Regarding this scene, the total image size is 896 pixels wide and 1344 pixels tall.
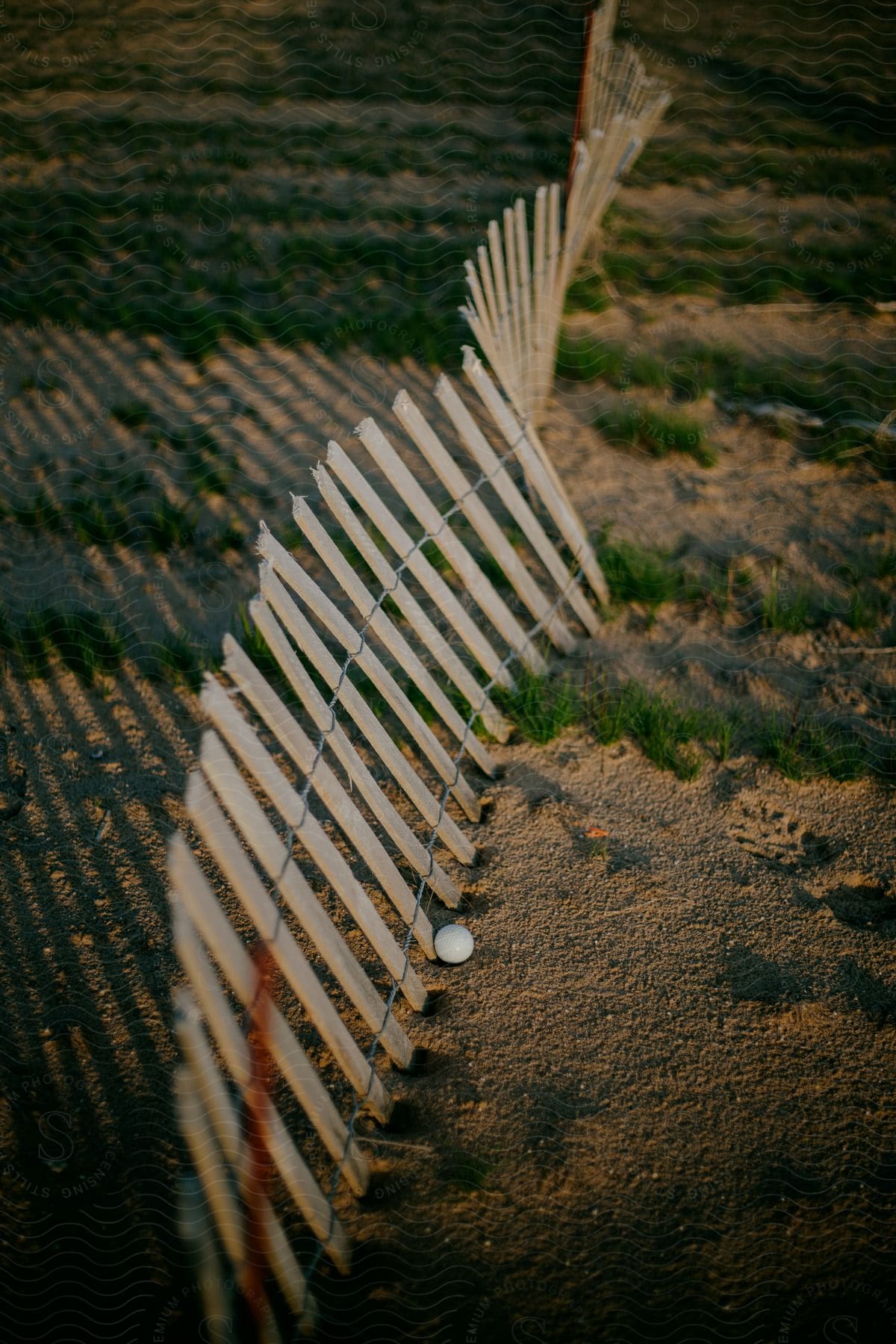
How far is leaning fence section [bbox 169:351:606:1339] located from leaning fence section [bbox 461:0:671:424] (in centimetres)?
41

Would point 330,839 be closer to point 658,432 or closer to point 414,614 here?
point 414,614

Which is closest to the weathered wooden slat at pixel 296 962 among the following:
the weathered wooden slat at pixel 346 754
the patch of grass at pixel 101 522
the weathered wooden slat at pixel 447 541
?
the weathered wooden slat at pixel 346 754

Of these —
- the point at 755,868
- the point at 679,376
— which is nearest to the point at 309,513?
the point at 755,868

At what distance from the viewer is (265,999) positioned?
1.37 meters

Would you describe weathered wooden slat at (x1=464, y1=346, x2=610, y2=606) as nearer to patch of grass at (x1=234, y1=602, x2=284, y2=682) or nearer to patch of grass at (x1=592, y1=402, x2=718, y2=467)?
patch of grass at (x1=592, y1=402, x2=718, y2=467)

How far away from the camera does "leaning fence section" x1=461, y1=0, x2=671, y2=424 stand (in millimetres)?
2875

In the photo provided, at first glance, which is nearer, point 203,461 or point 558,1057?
point 558,1057

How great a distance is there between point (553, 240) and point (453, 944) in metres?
2.72

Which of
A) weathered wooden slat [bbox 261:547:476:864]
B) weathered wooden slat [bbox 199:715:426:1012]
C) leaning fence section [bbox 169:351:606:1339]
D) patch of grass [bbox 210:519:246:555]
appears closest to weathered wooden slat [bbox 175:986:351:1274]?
leaning fence section [bbox 169:351:606:1339]

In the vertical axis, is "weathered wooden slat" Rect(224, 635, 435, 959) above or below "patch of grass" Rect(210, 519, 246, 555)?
above

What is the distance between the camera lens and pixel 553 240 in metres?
3.39

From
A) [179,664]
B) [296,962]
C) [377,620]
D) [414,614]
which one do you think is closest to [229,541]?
[179,664]

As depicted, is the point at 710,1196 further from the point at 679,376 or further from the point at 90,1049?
the point at 679,376

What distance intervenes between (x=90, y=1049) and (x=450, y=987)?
2.66 feet
